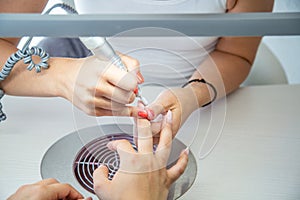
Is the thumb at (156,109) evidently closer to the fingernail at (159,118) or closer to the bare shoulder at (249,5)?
the fingernail at (159,118)

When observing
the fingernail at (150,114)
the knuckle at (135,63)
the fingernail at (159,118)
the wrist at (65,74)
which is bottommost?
the fingernail at (159,118)

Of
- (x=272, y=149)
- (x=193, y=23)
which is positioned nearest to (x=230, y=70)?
(x=272, y=149)

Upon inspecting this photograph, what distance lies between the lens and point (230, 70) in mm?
958

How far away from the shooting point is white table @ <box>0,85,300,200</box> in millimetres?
716

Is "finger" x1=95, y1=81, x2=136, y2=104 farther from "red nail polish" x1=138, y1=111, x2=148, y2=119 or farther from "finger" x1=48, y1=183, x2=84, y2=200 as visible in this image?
"finger" x1=48, y1=183, x2=84, y2=200

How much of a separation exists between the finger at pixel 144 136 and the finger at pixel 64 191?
134mm

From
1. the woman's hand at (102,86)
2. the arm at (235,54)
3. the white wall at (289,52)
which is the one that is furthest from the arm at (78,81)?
the white wall at (289,52)

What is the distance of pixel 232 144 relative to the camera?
0.81 meters

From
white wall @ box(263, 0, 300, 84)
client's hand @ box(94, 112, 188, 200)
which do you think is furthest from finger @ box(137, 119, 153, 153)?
white wall @ box(263, 0, 300, 84)

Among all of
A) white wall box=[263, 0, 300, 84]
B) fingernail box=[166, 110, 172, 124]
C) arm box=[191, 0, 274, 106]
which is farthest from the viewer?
white wall box=[263, 0, 300, 84]

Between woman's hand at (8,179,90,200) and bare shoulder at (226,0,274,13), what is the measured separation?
521 mm

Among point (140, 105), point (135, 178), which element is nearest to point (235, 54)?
point (140, 105)

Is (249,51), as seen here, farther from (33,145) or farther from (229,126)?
(33,145)

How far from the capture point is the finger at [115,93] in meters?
0.63
